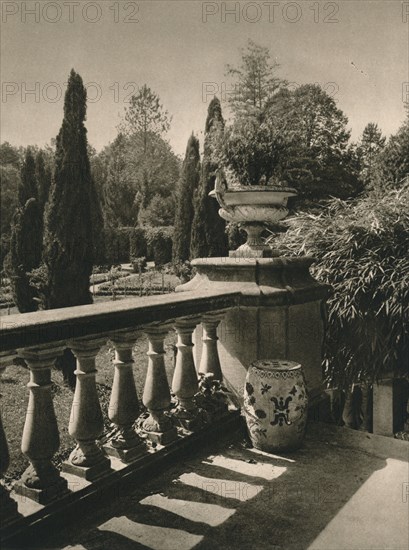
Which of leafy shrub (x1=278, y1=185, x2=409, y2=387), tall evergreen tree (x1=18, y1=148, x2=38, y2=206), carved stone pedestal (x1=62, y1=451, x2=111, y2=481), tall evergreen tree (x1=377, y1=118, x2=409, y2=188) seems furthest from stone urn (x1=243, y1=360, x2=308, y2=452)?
tall evergreen tree (x1=18, y1=148, x2=38, y2=206)

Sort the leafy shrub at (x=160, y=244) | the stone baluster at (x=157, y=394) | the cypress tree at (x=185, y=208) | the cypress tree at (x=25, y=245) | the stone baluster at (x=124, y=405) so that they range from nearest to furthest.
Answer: the stone baluster at (x=124, y=405) < the stone baluster at (x=157, y=394) < the cypress tree at (x=25, y=245) < the cypress tree at (x=185, y=208) < the leafy shrub at (x=160, y=244)

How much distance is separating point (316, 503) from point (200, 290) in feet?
4.60

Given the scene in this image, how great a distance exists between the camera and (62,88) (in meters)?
16.1

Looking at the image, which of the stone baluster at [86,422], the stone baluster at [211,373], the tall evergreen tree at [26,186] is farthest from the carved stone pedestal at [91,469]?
the tall evergreen tree at [26,186]

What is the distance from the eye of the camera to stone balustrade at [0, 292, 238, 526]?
6.35 ft

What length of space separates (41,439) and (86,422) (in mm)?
234

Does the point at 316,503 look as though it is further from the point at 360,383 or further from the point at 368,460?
the point at 360,383

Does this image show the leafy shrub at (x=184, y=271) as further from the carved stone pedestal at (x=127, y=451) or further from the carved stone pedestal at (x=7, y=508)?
the carved stone pedestal at (x=7, y=508)

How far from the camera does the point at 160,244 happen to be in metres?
28.6

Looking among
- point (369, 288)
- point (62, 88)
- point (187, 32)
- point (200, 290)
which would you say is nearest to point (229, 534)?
point (200, 290)

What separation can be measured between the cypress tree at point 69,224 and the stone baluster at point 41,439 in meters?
13.3

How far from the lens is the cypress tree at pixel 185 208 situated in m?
23.3

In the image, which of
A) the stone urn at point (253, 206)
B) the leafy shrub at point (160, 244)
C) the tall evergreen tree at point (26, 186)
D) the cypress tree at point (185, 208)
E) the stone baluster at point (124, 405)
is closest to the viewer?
the stone baluster at point (124, 405)

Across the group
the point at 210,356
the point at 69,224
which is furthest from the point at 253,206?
the point at 69,224
